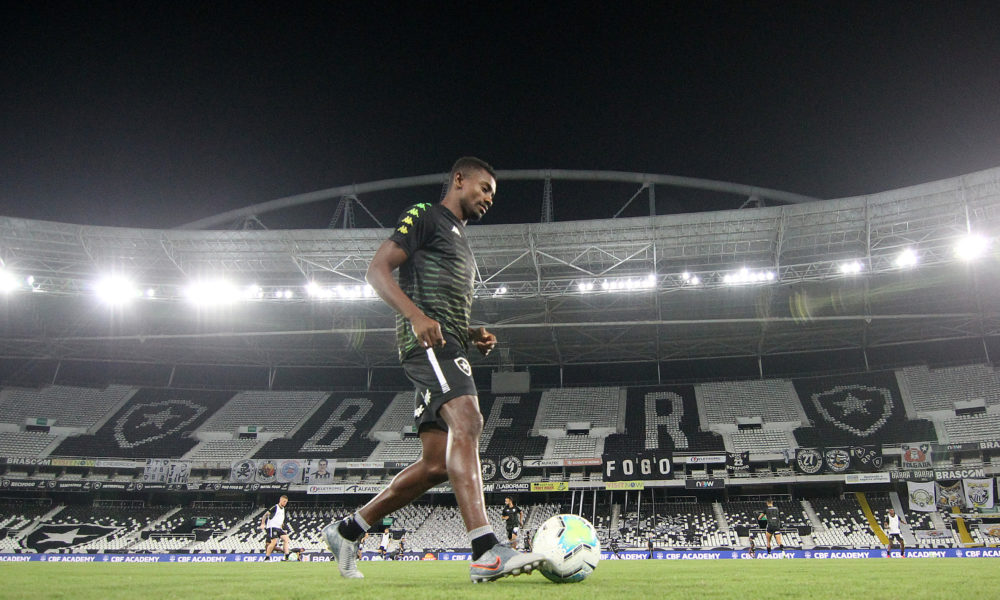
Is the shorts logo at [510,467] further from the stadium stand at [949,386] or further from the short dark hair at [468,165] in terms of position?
the short dark hair at [468,165]

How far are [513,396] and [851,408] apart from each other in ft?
56.9

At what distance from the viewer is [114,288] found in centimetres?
2445

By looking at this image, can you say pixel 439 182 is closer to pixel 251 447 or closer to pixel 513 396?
pixel 513 396

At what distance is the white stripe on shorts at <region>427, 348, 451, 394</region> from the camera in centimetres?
329

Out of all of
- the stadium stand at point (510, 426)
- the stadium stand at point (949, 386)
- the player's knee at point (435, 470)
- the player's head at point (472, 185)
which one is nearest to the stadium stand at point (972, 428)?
the stadium stand at point (949, 386)

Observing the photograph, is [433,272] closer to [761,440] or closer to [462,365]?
[462,365]

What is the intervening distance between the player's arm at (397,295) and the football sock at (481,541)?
3.31ft

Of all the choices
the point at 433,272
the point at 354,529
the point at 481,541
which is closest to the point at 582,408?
the point at 354,529

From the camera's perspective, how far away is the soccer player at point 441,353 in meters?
3.13

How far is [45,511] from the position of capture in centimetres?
2880

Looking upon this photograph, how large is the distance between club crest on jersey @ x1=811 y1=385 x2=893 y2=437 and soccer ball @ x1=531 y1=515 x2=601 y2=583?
28.3m

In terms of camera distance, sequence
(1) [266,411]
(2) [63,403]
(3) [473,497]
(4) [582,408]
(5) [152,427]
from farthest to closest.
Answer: (1) [266,411] → (2) [63,403] → (4) [582,408] → (5) [152,427] → (3) [473,497]

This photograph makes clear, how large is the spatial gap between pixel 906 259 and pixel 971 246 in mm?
1950

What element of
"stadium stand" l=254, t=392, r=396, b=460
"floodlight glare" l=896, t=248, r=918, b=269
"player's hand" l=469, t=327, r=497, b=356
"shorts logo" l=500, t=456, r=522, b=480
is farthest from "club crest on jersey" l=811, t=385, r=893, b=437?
"player's hand" l=469, t=327, r=497, b=356
